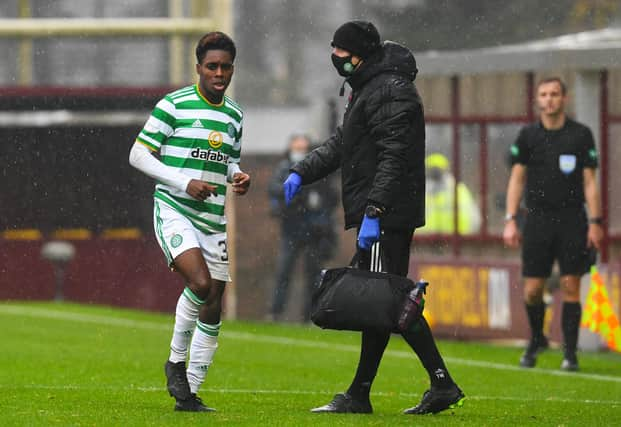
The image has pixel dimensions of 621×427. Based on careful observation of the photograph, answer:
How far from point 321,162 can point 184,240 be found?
34.2 inches

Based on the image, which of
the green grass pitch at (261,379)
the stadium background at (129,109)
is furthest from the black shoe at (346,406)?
the stadium background at (129,109)

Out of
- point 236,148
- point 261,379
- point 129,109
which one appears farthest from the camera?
point 129,109

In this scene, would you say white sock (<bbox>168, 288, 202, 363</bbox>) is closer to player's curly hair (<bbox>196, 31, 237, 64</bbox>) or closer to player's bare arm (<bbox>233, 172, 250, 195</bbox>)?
player's bare arm (<bbox>233, 172, 250, 195</bbox>)

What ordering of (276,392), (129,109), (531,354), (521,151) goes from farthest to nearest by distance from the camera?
(129,109), (531,354), (521,151), (276,392)

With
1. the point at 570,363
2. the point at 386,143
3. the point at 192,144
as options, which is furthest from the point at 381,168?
the point at 570,363

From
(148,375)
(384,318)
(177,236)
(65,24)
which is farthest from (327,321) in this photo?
(65,24)

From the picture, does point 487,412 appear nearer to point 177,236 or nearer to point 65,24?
point 177,236

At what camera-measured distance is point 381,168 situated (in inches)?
345

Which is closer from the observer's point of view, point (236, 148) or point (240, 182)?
point (240, 182)

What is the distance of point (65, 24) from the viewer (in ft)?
76.3

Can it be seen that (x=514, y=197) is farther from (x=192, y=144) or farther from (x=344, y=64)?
(x=192, y=144)

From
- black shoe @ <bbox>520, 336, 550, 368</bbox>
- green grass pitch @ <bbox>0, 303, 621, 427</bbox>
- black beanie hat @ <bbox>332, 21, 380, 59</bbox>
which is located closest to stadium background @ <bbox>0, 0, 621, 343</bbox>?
green grass pitch @ <bbox>0, 303, 621, 427</bbox>

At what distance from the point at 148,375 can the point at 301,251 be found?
25.1ft

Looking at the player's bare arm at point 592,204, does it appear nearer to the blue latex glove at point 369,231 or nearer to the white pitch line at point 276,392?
the white pitch line at point 276,392
